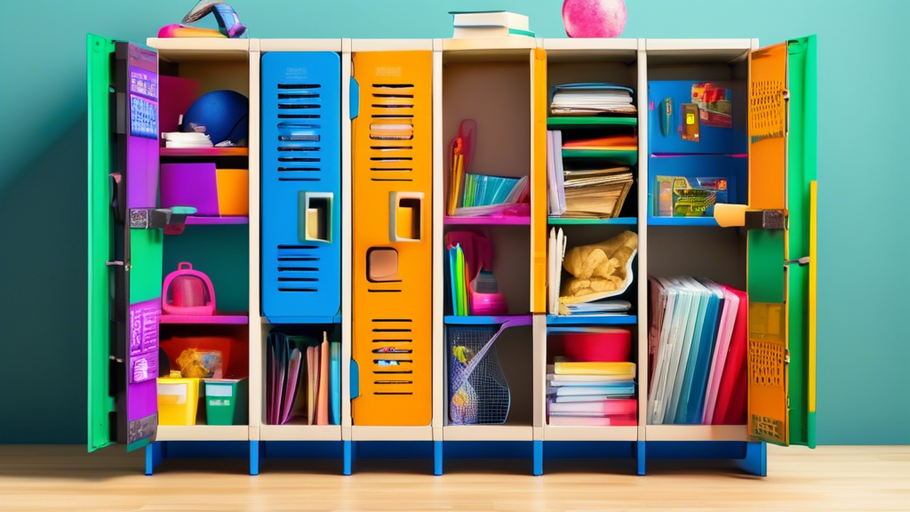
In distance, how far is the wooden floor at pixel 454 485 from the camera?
262cm

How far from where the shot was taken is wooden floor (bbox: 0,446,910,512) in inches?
103

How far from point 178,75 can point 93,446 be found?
1.49 metres

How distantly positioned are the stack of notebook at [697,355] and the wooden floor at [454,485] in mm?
234

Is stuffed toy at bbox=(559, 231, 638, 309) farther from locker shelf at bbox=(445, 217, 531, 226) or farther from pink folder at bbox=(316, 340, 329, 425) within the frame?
pink folder at bbox=(316, 340, 329, 425)

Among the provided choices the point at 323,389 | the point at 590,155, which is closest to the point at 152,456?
the point at 323,389

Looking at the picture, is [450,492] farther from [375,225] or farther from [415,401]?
[375,225]

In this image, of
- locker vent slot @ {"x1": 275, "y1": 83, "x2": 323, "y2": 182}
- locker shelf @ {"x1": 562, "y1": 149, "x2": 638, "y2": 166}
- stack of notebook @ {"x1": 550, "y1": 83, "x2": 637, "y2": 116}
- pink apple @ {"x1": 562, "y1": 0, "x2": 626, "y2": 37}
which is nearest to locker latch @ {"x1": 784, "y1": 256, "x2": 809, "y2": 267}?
locker shelf @ {"x1": 562, "y1": 149, "x2": 638, "y2": 166}

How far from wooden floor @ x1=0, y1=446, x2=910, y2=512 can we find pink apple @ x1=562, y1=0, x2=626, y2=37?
163 cm

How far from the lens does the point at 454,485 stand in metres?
2.84

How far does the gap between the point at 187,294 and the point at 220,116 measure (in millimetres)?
681

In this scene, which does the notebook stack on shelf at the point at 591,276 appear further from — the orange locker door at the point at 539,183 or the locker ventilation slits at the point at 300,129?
the locker ventilation slits at the point at 300,129

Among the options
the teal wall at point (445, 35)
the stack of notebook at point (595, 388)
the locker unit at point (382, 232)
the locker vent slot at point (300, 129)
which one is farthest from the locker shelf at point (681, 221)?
the locker vent slot at point (300, 129)

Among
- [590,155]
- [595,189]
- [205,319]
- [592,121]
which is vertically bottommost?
[205,319]

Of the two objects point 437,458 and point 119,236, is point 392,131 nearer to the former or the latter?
point 119,236
